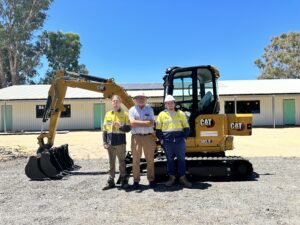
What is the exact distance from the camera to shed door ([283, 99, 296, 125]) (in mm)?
33353

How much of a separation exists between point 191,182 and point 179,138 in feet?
4.02

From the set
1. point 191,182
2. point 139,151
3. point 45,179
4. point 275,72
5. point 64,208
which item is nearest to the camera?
point 64,208

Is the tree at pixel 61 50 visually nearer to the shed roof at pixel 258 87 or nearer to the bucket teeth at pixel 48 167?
the shed roof at pixel 258 87

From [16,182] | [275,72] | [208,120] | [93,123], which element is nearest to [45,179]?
[16,182]

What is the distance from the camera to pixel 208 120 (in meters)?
9.65

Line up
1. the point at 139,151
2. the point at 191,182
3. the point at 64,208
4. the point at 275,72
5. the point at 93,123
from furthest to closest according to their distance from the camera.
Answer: the point at 275,72
the point at 93,123
the point at 191,182
the point at 139,151
the point at 64,208

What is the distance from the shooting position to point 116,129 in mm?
8828

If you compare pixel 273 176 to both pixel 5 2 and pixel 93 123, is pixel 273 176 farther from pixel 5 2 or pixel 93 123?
pixel 5 2

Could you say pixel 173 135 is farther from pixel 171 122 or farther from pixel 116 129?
pixel 116 129

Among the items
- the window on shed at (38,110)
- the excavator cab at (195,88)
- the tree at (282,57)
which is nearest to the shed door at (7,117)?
the window on shed at (38,110)

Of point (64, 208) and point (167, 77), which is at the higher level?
point (167, 77)

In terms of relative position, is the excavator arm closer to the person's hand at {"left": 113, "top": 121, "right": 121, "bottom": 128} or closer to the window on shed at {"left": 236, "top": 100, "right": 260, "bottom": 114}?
the person's hand at {"left": 113, "top": 121, "right": 121, "bottom": 128}

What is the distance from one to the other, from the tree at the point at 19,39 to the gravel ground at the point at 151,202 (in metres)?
43.1

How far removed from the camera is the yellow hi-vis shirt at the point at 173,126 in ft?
28.8
